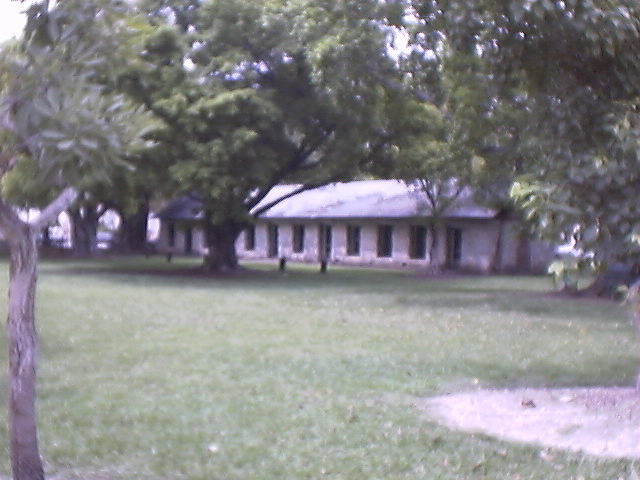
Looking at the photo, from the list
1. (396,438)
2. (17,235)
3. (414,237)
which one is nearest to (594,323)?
(396,438)

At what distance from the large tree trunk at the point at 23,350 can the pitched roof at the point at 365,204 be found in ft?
98.4

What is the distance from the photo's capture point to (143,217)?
55.6 m

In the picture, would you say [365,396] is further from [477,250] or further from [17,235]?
[477,250]

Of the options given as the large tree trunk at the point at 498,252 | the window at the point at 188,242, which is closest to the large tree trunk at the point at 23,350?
the large tree trunk at the point at 498,252

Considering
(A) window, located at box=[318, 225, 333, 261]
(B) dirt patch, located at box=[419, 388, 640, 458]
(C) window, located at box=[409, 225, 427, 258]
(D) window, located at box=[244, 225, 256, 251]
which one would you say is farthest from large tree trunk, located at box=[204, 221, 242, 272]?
(B) dirt patch, located at box=[419, 388, 640, 458]

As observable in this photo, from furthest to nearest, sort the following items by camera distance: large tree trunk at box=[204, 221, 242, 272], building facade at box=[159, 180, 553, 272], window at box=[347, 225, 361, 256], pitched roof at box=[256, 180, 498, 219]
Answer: window at box=[347, 225, 361, 256] → building facade at box=[159, 180, 553, 272] → pitched roof at box=[256, 180, 498, 219] → large tree trunk at box=[204, 221, 242, 272]

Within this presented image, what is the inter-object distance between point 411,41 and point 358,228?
1017 inches

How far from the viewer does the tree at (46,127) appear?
505cm

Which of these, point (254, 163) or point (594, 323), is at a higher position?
point (254, 163)

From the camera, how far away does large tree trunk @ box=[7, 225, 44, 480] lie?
557 cm

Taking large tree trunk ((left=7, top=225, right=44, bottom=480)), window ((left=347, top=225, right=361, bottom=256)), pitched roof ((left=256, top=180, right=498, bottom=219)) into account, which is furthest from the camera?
window ((left=347, top=225, right=361, bottom=256))

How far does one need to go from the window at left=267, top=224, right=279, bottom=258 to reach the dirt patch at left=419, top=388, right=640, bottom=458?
1544 inches

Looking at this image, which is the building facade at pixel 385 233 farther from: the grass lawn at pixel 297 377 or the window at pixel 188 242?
the grass lawn at pixel 297 377

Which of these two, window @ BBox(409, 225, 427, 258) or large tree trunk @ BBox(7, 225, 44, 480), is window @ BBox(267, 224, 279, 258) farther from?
large tree trunk @ BBox(7, 225, 44, 480)
